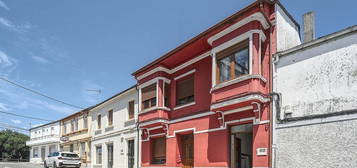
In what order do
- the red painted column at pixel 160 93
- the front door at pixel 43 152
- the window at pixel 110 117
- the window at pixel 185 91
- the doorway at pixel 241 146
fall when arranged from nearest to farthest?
1. the doorway at pixel 241 146
2. the window at pixel 185 91
3. the red painted column at pixel 160 93
4. the window at pixel 110 117
5. the front door at pixel 43 152

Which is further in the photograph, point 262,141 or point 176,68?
point 176,68

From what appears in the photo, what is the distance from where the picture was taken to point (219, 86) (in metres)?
11.5

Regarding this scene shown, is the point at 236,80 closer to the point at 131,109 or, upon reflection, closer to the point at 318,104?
the point at 318,104

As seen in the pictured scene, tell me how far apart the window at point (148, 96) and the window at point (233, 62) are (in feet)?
17.0

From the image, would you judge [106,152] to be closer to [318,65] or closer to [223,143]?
[223,143]

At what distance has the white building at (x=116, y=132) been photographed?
19094mm

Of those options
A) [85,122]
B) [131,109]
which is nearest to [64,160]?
[85,122]

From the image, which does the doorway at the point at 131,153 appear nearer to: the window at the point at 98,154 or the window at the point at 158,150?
the window at the point at 158,150

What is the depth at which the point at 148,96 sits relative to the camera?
16453 millimetres

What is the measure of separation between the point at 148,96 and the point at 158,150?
3.06 m

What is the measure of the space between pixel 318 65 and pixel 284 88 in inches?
A: 53.5

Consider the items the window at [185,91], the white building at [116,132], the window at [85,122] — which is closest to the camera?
the window at [185,91]

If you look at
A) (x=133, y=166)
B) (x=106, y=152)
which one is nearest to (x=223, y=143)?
(x=133, y=166)

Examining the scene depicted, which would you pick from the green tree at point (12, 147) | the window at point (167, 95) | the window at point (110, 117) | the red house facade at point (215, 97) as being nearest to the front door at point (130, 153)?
the red house facade at point (215, 97)
